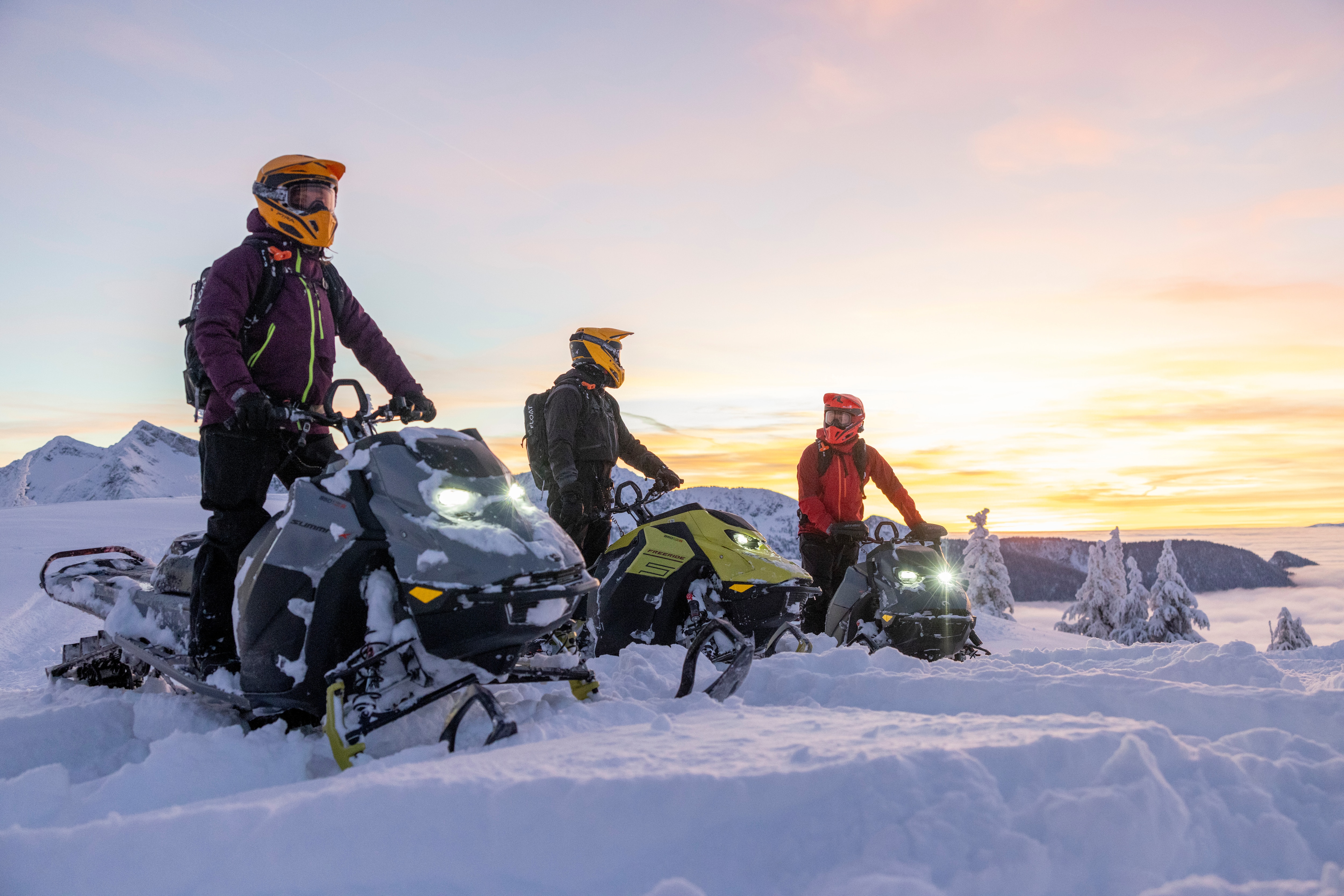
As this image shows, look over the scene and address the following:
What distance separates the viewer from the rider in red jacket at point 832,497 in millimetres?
7387

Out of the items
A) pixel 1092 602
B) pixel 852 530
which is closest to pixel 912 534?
pixel 852 530

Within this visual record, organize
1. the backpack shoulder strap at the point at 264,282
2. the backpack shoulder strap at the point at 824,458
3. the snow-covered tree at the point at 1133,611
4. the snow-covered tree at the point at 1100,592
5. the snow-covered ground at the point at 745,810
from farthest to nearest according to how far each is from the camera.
Result: the snow-covered tree at the point at 1100,592, the snow-covered tree at the point at 1133,611, the backpack shoulder strap at the point at 824,458, the backpack shoulder strap at the point at 264,282, the snow-covered ground at the point at 745,810

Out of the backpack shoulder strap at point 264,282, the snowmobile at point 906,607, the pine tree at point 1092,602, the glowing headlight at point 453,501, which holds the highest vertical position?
the backpack shoulder strap at point 264,282

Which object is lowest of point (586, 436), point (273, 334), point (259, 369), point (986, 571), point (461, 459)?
point (986, 571)

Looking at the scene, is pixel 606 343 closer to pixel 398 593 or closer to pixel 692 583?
pixel 692 583

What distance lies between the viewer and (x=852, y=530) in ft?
22.0

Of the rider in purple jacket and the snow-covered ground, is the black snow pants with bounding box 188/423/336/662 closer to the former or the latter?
the rider in purple jacket

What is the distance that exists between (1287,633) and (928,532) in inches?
973

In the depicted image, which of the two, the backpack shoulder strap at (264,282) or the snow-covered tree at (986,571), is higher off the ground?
the backpack shoulder strap at (264,282)

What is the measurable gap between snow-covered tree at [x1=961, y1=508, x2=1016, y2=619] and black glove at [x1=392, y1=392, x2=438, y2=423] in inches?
1086

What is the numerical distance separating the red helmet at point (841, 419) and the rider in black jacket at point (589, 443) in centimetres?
172

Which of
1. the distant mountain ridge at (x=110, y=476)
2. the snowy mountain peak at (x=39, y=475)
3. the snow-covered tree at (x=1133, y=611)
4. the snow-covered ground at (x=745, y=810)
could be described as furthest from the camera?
the distant mountain ridge at (x=110, y=476)

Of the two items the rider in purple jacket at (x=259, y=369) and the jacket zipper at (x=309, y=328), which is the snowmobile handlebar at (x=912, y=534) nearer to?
the rider in purple jacket at (x=259, y=369)

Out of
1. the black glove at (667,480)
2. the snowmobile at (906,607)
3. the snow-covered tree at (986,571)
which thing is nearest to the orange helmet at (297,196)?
the black glove at (667,480)
